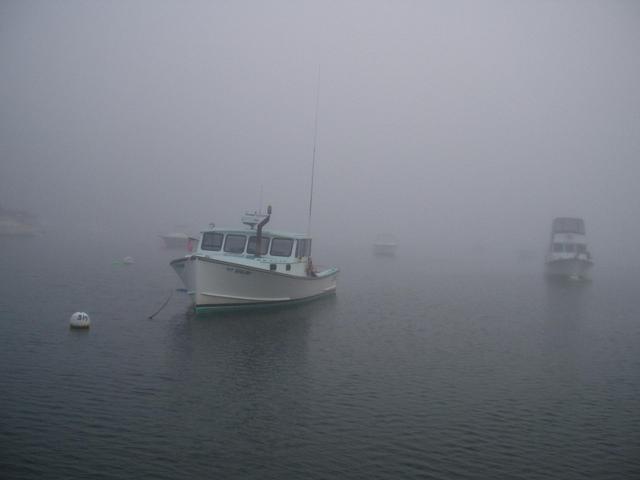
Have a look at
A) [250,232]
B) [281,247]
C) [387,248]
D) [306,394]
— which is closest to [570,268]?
[387,248]

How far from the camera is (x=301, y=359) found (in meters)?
20.1

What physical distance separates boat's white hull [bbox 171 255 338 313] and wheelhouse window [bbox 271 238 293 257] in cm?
149

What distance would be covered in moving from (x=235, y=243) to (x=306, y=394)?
15182mm

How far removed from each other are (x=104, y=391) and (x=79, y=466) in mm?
4601

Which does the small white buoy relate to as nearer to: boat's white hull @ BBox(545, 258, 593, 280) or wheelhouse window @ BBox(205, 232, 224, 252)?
wheelhouse window @ BBox(205, 232, 224, 252)

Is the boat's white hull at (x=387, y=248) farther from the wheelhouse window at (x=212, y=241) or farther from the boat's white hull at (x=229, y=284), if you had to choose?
the wheelhouse window at (x=212, y=241)

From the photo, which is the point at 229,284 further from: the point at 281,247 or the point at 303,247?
the point at 303,247

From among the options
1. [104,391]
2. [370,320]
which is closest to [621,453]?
[104,391]

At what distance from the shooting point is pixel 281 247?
30.1m

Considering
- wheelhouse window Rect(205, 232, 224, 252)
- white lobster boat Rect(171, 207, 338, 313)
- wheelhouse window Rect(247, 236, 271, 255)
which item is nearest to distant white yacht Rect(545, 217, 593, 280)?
white lobster boat Rect(171, 207, 338, 313)

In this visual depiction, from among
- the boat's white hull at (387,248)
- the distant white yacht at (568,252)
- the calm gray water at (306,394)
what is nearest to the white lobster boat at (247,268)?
the calm gray water at (306,394)

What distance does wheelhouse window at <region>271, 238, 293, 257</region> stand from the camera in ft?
98.3

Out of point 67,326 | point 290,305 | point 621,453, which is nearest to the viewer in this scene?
point 621,453

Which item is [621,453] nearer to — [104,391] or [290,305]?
[104,391]
